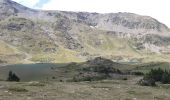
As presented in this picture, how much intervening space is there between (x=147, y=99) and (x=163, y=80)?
151ft

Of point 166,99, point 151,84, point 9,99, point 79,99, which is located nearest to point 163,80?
point 151,84

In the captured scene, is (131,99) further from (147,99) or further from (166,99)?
(166,99)

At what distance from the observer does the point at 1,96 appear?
32.4m

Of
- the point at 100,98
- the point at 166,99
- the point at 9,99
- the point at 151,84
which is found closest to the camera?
the point at 9,99

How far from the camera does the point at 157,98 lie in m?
40.4

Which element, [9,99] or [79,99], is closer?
[9,99]

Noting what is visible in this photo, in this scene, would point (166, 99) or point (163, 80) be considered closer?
point (166, 99)

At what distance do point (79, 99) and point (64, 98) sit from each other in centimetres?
139

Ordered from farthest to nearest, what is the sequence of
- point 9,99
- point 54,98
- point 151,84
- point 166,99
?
point 151,84, point 166,99, point 54,98, point 9,99

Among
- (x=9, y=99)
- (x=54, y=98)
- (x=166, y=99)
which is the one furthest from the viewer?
(x=166, y=99)

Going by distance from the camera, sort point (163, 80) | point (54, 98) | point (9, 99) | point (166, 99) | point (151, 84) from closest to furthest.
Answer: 1. point (9, 99)
2. point (54, 98)
3. point (166, 99)
4. point (151, 84)
5. point (163, 80)

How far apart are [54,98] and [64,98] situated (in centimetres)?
133

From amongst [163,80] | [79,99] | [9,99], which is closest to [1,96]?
[9,99]

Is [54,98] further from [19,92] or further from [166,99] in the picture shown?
[166,99]
